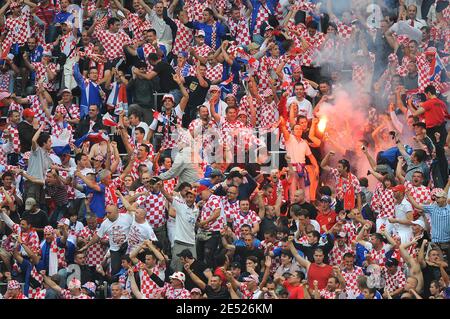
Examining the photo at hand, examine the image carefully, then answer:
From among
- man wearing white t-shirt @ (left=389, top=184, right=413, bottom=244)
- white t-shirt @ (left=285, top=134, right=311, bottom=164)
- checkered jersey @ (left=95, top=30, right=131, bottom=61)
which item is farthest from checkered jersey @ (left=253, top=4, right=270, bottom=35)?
man wearing white t-shirt @ (left=389, top=184, right=413, bottom=244)

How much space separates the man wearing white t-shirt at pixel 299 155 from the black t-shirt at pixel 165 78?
2153 mm

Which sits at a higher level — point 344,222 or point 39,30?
point 39,30

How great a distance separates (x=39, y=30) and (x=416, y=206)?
820 cm

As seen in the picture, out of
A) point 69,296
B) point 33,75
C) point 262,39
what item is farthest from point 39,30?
point 69,296

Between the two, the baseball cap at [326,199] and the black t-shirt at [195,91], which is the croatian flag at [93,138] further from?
the baseball cap at [326,199]

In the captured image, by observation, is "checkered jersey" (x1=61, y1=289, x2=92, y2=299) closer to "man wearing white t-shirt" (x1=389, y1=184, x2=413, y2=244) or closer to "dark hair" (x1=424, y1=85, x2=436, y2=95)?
"man wearing white t-shirt" (x1=389, y1=184, x2=413, y2=244)

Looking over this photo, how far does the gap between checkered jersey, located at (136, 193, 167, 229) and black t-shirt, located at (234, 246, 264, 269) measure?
1281mm

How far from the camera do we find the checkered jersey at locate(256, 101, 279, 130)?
32969mm

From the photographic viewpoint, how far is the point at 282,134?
1284 inches

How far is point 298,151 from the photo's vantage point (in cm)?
3228
